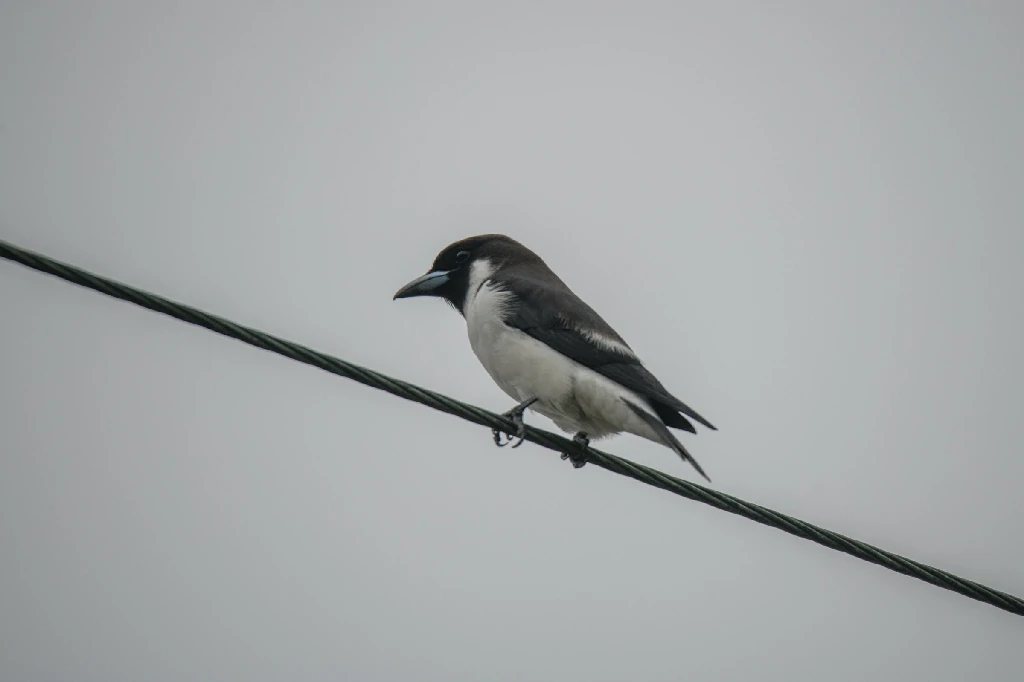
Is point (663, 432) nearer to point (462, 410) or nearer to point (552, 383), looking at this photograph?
point (552, 383)

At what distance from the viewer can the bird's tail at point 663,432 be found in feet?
16.6

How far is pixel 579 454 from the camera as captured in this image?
17.9 feet

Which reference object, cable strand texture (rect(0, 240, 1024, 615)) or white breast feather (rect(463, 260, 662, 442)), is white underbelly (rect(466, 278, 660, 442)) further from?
cable strand texture (rect(0, 240, 1024, 615))

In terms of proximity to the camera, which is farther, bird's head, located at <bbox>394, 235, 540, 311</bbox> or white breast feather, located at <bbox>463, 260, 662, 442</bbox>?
bird's head, located at <bbox>394, 235, 540, 311</bbox>

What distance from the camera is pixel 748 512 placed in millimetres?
4320

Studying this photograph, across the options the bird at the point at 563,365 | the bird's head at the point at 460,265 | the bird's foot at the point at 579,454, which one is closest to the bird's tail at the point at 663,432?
the bird at the point at 563,365

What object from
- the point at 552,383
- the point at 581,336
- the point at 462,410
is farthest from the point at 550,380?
the point at 462,410

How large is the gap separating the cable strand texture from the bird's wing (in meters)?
0.97

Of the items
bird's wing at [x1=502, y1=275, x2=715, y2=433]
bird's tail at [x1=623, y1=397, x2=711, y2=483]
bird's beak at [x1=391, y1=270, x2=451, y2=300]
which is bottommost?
bird's tail at [x1=623, y1=397, x2=711, y2=483]

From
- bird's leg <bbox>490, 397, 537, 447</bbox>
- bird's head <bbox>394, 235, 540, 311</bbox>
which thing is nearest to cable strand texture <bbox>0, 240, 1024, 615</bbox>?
bird's leg <bbox>490, 397, 537, 447</bbox>

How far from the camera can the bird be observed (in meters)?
5.73

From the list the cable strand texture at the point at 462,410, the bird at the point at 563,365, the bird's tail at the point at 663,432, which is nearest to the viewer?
the cable strand texture at the point at 462,410

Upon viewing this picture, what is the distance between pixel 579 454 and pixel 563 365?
717 millimetres

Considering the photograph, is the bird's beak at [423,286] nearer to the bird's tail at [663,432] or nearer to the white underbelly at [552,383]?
the white underbelly at [552,383]
